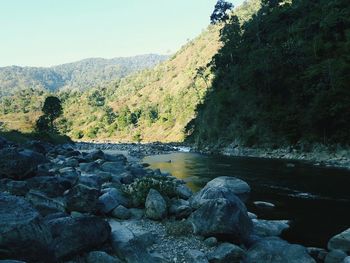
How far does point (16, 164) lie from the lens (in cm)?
2002

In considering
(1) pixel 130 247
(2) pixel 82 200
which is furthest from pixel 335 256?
(2) pixel 82 200

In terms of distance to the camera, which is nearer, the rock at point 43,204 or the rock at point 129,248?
the rock at point 129,248

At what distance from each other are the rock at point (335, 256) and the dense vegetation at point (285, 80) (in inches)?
1451

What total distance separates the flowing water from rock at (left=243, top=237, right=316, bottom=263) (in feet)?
8.72

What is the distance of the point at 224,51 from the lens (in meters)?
91.3

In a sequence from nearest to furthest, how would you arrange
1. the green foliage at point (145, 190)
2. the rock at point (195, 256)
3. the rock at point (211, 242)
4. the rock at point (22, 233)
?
the rock at point (22, 233)
the rock at point (195, 256)
the rock at point (211, 242)
the green foliage at point (145, 190)

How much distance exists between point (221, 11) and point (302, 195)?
224ft

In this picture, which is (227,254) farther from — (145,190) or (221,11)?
(221,11)

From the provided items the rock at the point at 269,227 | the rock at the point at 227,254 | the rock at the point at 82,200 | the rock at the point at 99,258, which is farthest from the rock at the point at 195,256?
the rock at the point at 82,200

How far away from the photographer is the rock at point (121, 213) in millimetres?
16703

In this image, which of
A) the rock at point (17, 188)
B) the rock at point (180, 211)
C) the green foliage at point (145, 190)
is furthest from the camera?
the green foliage at point (145, 190)

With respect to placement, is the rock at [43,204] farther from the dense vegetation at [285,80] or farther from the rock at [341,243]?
the dense vegetation at [285,80]

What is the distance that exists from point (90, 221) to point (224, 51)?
273 ft

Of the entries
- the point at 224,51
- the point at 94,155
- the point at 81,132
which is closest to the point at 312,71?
the point at 94,155
